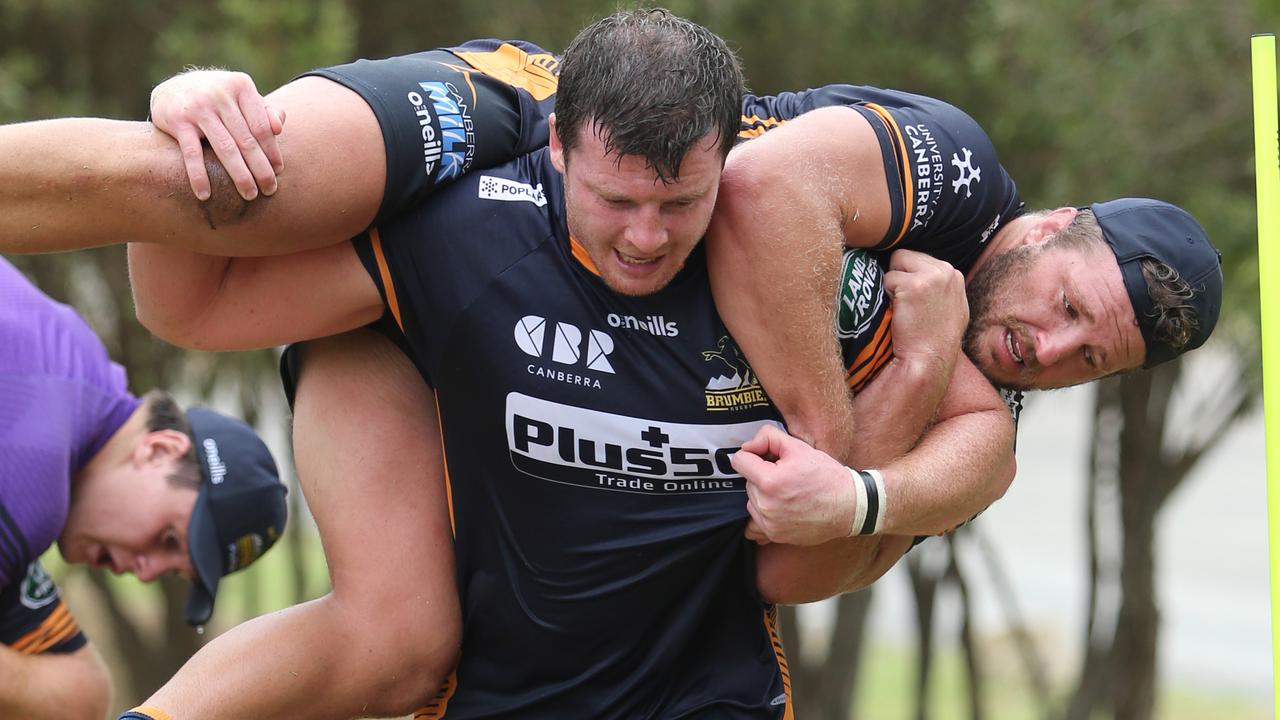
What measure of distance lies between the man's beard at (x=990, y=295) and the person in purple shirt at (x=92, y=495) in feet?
6.70

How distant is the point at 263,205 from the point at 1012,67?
4555 mm

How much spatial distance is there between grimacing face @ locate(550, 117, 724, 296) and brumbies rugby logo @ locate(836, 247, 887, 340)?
37 cm

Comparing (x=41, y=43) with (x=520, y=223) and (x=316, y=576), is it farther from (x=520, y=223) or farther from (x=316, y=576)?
(x=316, y=576)

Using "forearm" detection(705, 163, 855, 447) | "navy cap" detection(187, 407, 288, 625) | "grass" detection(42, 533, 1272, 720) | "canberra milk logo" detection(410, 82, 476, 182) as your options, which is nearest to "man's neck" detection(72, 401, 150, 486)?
"navy cap" detection(187, 407, 288, 625)

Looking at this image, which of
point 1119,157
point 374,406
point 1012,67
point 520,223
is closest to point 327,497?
point 374,406

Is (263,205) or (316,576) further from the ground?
(263,205)

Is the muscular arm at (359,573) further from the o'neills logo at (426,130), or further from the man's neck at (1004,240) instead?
the man's neck at (1004,240)

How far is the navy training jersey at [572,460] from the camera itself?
286 cm

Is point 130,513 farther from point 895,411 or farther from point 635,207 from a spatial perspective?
point 895,411

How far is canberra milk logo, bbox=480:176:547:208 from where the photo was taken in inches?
112

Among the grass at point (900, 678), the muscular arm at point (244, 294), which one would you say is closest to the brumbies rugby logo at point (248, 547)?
the muscular arm at point (244, 294)

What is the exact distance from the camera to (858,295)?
294 centimetres

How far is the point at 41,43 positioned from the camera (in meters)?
6.44

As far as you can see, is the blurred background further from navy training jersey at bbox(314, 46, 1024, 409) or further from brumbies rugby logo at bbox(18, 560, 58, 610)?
brumbies rugby logo at bbox(18, 560, 58, 610)
